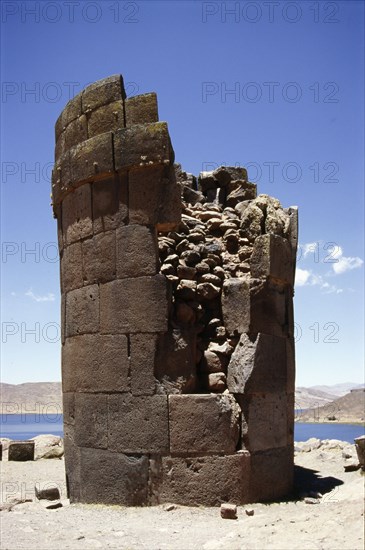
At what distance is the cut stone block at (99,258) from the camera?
738 cm

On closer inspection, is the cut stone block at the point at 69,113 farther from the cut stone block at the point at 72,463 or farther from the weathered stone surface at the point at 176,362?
the cut stone block at the point at 72,463

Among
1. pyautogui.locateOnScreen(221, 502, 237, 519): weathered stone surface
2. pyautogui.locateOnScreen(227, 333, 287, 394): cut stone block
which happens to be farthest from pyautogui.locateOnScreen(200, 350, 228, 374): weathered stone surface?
pyautogui.locateOnScreen(221, 502, 237, 519): weathered stone surface

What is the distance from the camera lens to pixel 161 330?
23.0 feet

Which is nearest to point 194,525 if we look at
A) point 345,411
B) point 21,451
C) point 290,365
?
point 290,365

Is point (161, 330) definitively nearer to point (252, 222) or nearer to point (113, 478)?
point (113, 478)

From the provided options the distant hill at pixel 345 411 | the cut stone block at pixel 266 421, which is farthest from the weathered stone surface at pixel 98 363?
the distant hill at pixel 345 411

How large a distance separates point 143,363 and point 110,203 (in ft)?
6.43

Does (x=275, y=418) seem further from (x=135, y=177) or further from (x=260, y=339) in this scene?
(x=135, y=177)

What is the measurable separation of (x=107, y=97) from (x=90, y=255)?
1.98m

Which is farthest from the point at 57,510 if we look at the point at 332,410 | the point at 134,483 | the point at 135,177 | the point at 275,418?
the point at 332,410

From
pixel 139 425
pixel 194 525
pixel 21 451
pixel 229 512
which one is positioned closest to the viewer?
pixel 194 525

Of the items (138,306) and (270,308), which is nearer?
(138,306)

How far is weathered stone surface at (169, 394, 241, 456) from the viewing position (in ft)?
22.3

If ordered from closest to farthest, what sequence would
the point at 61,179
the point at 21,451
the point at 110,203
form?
the point at 110,203 < the point at 61,179 < the point at 21,451
